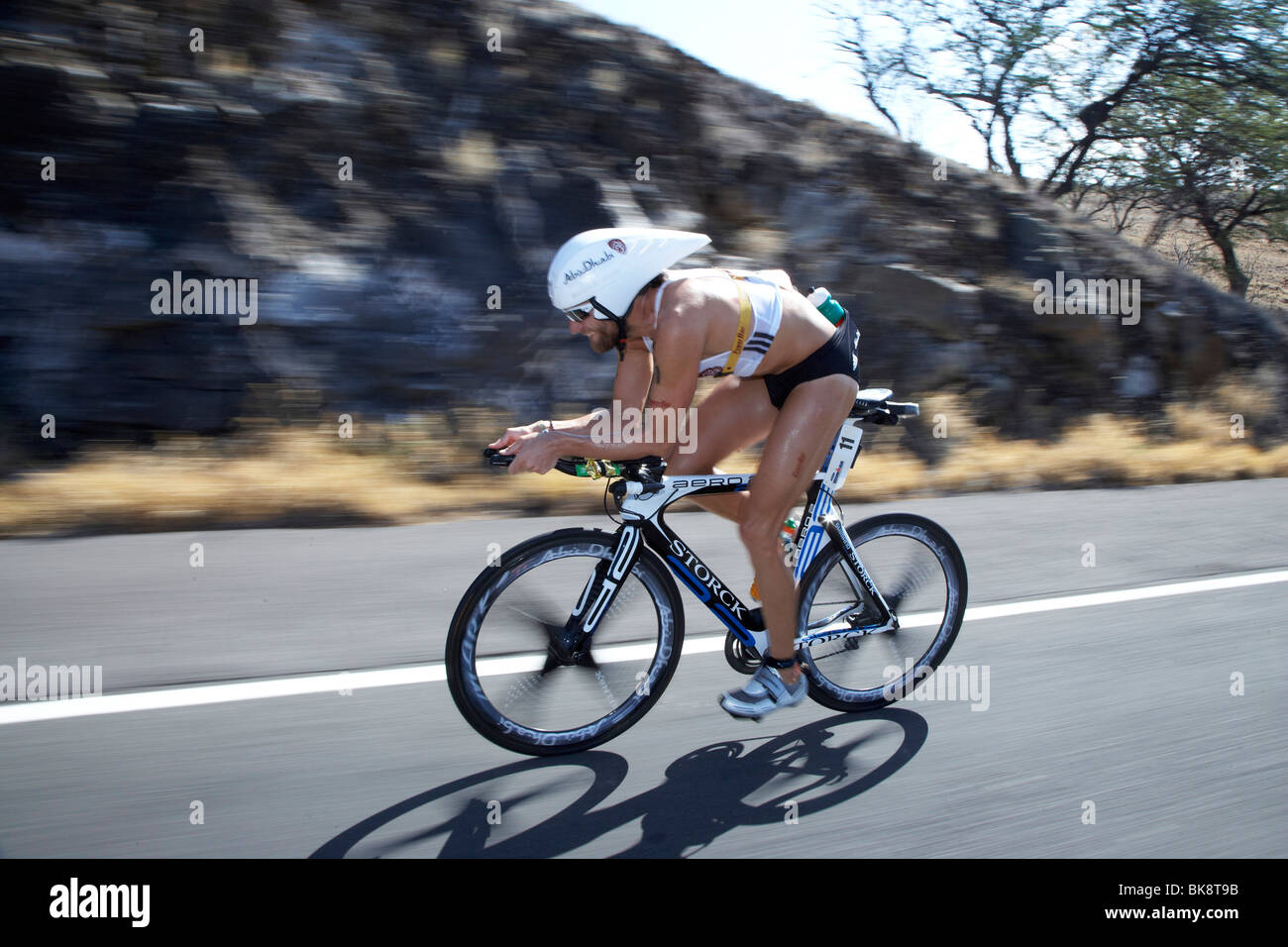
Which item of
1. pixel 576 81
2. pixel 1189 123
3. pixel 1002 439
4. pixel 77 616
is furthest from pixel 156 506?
pixel 1189 123

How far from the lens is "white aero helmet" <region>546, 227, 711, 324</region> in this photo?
135 inches

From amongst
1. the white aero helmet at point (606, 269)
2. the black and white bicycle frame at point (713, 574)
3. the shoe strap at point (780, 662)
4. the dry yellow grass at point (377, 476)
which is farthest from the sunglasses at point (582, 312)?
the dry yellow grass at point (377, 476)

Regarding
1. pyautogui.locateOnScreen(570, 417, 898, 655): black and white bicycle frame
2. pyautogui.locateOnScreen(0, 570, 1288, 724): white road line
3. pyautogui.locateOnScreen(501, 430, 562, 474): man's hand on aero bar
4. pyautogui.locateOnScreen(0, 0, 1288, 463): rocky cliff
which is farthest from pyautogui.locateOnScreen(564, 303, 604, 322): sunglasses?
pyautogui.locateOnScreen(0, 0, 1288, 463): rocky cliff

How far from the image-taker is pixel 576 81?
12.9m

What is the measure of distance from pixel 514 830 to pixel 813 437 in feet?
5.57

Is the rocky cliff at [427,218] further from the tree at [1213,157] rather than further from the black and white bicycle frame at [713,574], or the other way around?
the black and white bicycle frame at [713,574]

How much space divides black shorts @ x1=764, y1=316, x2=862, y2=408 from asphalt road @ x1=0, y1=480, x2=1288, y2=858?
124 centimetres

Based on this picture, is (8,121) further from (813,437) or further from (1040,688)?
(1040,688)

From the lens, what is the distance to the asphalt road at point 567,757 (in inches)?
127

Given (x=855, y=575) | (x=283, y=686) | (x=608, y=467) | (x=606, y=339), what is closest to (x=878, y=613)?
(x=855, y=575)

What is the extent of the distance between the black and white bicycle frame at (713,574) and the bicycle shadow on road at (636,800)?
41 cm

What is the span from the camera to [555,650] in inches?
145

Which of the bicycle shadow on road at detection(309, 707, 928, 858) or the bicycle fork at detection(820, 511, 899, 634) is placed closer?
the bicycle shadow on road at detection(309, 707, 928, 858)

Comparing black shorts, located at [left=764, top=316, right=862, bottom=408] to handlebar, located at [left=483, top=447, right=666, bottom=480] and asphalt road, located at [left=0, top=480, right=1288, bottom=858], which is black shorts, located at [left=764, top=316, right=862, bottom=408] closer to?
handlebar, located at [left=483, top=447, right=666, bottom=480]
